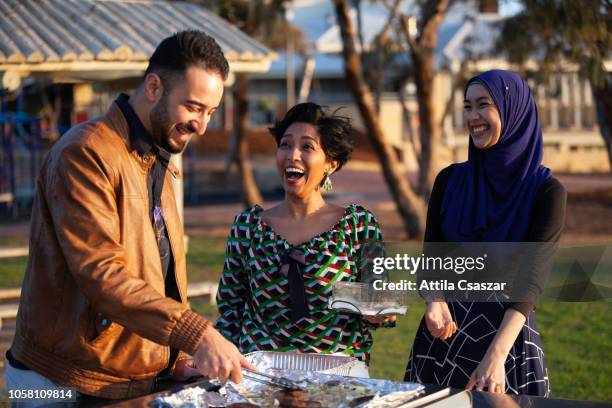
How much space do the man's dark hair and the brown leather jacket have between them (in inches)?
9.1

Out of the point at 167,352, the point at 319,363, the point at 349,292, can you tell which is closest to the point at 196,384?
the point at 167,352

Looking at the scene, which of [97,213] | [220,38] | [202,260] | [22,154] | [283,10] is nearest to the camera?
[97,213]

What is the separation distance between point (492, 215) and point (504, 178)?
0.17 meters

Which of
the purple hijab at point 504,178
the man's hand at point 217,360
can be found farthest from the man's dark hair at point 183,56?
the purple hijab at point 504,178

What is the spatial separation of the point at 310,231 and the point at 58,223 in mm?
1308

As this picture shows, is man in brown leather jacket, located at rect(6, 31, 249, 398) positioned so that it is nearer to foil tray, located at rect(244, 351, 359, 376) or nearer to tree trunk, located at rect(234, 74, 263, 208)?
foil tray, located at rect(244, 351, 359, 376)

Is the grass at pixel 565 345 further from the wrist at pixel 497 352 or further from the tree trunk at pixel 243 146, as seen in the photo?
the tree trunk at pixel 243 146

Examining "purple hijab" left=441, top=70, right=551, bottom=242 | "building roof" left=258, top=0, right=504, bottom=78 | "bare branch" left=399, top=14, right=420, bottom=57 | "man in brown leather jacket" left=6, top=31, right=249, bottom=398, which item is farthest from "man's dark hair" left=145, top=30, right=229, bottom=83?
"building roof" left=258, top=0, right=504, bottom=78

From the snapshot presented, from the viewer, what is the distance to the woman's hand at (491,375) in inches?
126

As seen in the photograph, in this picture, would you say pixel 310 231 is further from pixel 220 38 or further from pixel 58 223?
pixel 220 38

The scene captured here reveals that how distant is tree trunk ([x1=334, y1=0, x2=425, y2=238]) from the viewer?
13.9 metres

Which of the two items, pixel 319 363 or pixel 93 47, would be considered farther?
pixel 93 47

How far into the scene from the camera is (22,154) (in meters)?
23.5

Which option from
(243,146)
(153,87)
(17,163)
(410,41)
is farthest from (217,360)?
(17,163)
